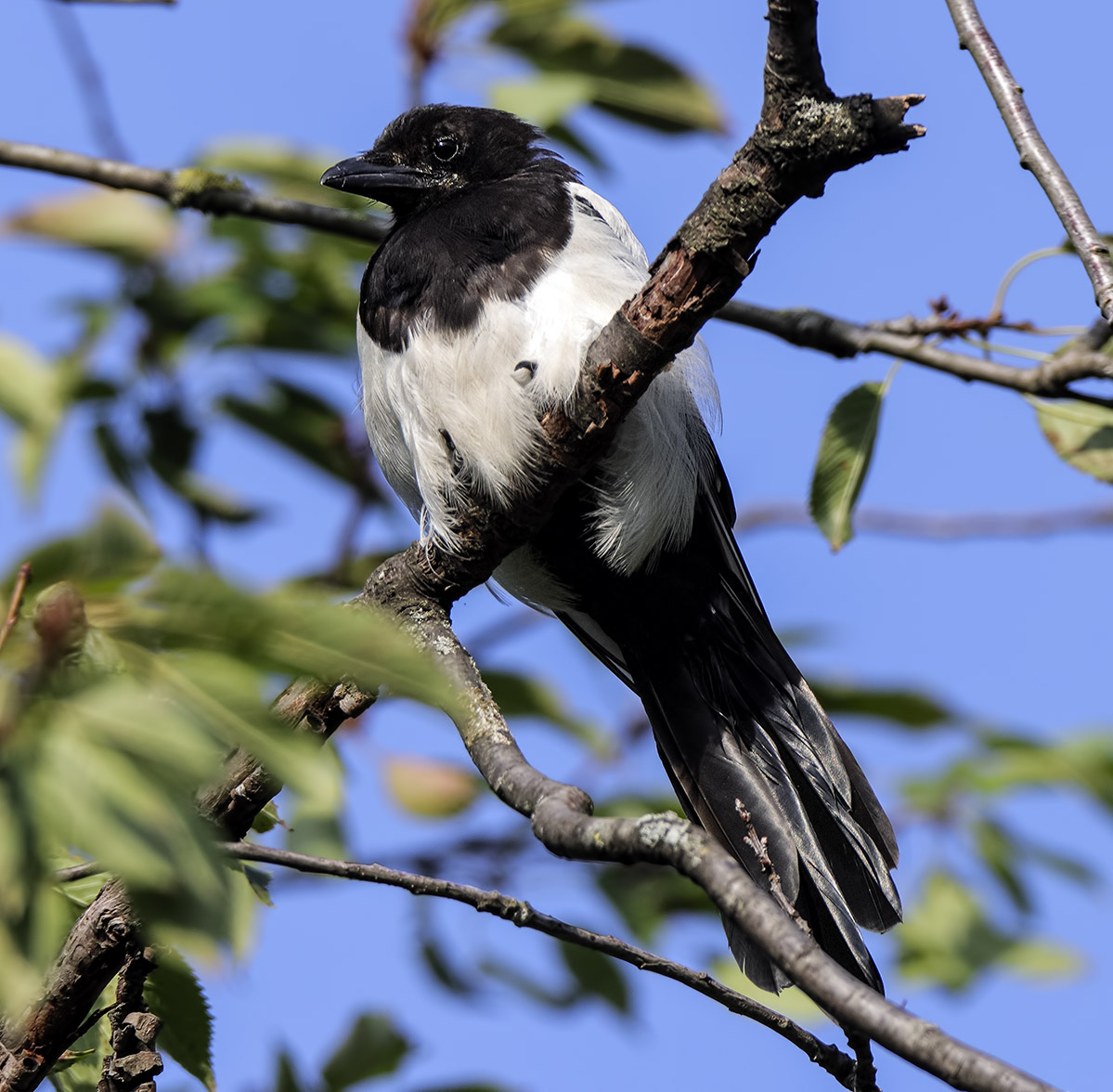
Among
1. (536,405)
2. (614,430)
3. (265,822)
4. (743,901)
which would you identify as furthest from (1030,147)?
(265,822)

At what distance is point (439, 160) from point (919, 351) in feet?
5.16

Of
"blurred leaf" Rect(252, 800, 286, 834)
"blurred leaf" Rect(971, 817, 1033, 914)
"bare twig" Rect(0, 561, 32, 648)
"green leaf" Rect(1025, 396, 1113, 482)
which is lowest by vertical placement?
"bare twig" Rect(0, 561, 32, 648)

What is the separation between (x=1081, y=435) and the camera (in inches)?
104

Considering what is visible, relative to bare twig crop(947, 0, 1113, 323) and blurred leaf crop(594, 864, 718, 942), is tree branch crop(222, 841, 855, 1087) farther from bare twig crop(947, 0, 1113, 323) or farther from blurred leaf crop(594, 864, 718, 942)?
blurred leaf crop(594, 864, 718, 942)

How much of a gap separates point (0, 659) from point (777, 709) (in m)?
2.19

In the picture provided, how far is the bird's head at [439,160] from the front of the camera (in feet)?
11.6

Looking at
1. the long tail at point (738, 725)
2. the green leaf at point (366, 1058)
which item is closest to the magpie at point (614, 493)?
the long tail at point (738, 725)

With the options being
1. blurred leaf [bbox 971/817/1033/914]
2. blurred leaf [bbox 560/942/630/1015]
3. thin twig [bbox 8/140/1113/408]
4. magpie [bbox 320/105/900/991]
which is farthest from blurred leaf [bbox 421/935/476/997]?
thin twig [bbox 8/140/1113/408]

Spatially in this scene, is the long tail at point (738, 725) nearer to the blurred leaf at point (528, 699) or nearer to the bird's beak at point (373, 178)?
the blurred leaf at point (528, 699)

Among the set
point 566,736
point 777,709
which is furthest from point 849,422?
point 566,736

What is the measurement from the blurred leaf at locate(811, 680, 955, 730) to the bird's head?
1.55 metres

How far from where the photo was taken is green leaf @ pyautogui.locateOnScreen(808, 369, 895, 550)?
9.27 ft

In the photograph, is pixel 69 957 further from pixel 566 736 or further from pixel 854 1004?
pixel 566 736

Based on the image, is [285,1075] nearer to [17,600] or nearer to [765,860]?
[765,860]
